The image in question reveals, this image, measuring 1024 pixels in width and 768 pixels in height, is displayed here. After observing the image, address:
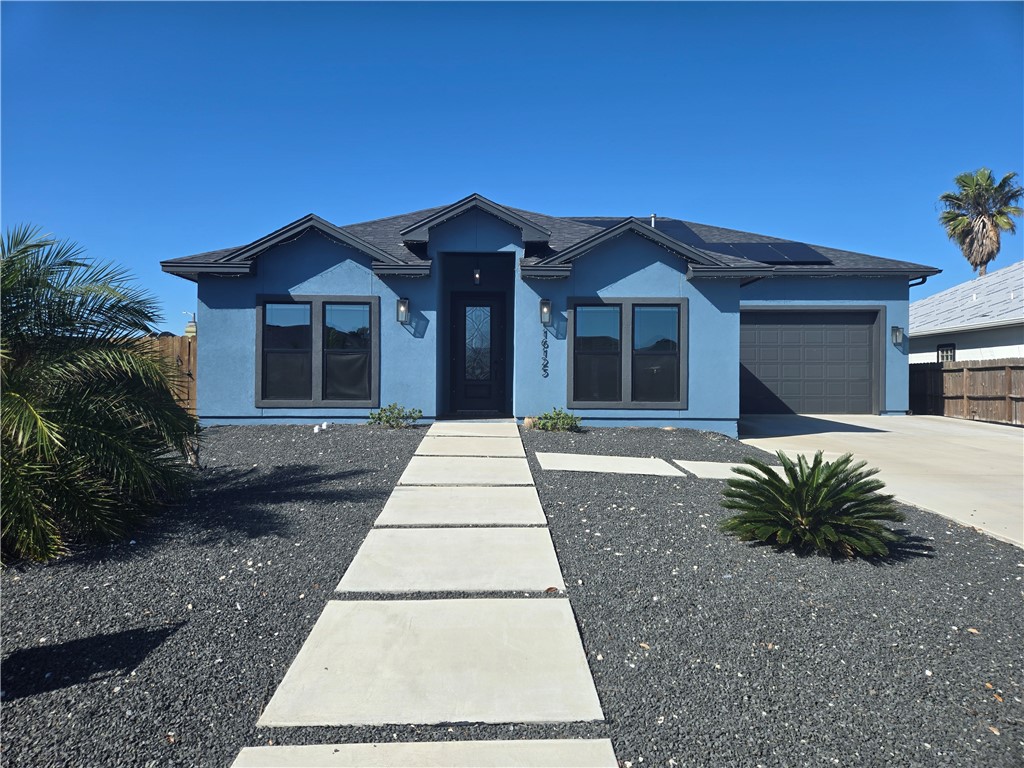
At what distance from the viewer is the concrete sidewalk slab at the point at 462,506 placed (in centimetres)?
471

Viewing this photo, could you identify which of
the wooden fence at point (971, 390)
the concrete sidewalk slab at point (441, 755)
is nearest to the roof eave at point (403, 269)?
the concrete sidewalk slab at point (441, 755)

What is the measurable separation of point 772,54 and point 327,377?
30.9 ft

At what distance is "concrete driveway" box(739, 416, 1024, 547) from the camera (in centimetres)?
549

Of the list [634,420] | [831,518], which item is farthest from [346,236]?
[831,518]

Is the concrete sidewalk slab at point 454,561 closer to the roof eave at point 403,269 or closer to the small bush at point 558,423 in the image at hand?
the small bush at point 558,423

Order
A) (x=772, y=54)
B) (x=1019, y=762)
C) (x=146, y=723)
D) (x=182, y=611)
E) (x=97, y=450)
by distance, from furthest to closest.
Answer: (x=772, y=54) → (x=97, y=450) → (x=182, y=611) → (x=146, y=723) → (x=1019, y=762)

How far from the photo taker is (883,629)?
2984mm

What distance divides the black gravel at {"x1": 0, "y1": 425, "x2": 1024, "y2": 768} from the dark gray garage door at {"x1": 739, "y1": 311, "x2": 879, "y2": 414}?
32.8ft

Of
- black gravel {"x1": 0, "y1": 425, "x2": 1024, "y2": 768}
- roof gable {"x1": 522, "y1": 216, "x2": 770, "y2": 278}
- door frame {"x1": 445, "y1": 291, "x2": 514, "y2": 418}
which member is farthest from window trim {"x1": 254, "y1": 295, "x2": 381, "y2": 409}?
black gravel {"x1": 0, "y1": 425, "x2": 1024, "y2": 768}

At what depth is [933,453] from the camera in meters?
8.80

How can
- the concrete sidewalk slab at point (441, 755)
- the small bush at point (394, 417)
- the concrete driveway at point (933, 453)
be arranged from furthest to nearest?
1. the small bush at point (394, 417)
2. the concrete driveway at point (933, 453)
3. the concrete sidewalk slab at point (441, 755)

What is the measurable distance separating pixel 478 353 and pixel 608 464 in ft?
17.3

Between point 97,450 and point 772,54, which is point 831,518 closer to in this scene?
point 97,450

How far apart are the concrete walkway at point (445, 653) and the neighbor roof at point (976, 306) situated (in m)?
16.8
